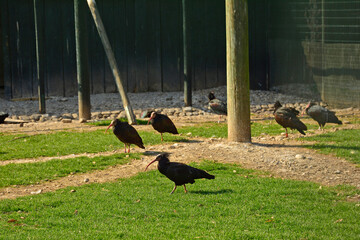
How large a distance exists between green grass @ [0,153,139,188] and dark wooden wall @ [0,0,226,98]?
865 cm

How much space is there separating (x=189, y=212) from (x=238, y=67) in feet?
15.6

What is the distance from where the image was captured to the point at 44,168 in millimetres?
11375

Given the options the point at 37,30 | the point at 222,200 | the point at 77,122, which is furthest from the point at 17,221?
the point at 37,30

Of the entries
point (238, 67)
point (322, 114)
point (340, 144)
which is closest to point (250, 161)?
point (238, 67)

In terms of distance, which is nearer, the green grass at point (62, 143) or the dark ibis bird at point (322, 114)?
the green grass at point (62, 143)

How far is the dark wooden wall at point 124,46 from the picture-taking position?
19875mm

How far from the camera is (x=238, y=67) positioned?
12.6 m

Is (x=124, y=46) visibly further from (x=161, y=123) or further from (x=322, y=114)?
(x=322, y=114)

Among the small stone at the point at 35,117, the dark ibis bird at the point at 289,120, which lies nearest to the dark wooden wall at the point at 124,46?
the small stone at the point at 35,117

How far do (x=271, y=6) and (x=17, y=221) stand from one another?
51.5 ft

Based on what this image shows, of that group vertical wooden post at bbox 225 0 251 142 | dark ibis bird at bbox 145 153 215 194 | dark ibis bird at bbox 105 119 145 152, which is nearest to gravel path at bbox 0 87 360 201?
dark ibis bird at bbox 105 119 145 152

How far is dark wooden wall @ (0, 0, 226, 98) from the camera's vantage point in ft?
65.2

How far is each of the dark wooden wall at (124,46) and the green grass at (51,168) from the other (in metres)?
8.65

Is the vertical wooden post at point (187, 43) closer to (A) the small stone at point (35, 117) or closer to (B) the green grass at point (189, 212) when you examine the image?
(A) the small stone at point (35, 117)
